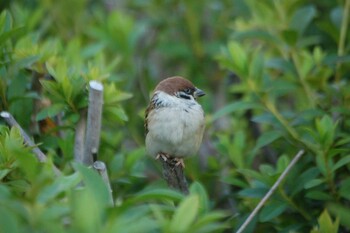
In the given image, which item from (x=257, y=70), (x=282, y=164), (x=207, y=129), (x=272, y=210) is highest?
(x=257, y=70)

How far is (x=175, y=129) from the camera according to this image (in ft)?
11.2

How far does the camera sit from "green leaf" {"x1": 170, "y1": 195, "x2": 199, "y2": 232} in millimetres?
1925

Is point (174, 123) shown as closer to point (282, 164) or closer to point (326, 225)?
point (282, 164)

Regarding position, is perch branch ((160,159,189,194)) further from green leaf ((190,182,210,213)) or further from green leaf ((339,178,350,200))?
green leaf ((339,178,350,200))

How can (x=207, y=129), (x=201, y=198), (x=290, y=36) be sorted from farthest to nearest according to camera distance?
(x=207, y=129)
(x=290, y=36)
(x=201, y=198)

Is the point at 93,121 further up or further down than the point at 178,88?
further up

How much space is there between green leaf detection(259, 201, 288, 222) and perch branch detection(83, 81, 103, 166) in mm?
705

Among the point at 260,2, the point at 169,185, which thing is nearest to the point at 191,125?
the point at 169,185

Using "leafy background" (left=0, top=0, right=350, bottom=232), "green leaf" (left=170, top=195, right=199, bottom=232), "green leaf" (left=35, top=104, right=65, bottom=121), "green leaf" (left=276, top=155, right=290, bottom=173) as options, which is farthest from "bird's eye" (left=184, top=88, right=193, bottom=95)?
"green leaf" (left=170, top=195, right=199, bottom=232)

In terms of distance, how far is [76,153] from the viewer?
9.86ft

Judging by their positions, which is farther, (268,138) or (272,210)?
(268,138)

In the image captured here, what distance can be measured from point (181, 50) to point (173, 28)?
13.7 inches

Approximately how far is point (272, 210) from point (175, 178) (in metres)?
0.41

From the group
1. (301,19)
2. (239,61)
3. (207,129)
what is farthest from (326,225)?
(207,129)
